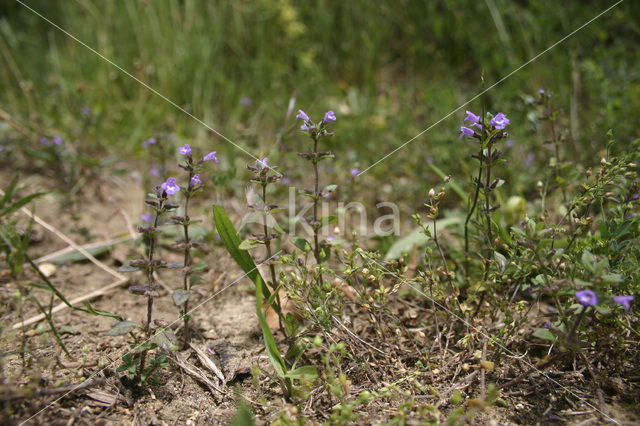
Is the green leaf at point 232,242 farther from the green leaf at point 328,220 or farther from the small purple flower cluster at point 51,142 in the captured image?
the small purple flower cluster at point 51,142

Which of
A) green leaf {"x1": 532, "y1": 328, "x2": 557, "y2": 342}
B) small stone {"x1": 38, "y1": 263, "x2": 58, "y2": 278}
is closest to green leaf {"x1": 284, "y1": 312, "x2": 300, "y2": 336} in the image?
green leaf {"x1": 532, "y1": 328, "x2": 557, "y2": 342}

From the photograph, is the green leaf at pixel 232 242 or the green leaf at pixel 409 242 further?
the green leaf at pixel 409 242

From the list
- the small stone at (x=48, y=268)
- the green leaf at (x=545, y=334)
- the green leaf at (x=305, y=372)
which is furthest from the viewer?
the small stone at (x=48, y=268)

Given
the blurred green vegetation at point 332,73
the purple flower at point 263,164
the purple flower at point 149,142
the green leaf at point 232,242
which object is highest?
the blurred green vegetation at point 332,73

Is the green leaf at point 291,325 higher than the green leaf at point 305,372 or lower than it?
higher

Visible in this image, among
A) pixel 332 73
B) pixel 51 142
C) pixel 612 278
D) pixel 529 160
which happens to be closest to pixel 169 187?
pixel 612 278

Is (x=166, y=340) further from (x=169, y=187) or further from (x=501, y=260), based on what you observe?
(x=501, y=260)

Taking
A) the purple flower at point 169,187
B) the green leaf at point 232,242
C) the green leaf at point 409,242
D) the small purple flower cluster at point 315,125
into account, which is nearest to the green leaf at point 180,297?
the green leaf at point 232,242

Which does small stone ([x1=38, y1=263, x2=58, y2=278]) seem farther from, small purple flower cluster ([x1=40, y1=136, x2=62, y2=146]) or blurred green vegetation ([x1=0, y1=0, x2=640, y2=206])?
blurred green vegetation ([x1=0, y1=0, x2=640, y2=206])
